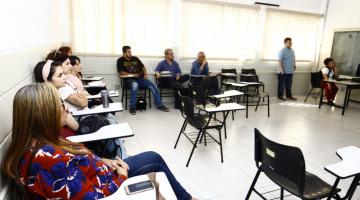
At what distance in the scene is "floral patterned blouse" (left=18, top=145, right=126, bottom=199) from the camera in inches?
40.1

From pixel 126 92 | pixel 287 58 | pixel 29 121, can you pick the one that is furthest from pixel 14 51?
pixel 287 58

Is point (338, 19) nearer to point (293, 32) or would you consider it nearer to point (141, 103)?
point (293, 32)

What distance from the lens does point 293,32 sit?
6.95m

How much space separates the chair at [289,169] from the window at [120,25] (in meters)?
4.21

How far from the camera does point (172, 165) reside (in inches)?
106

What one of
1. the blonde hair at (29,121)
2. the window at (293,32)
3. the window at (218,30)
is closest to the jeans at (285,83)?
the window at (293,32)

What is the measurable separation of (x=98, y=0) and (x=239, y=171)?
428cm

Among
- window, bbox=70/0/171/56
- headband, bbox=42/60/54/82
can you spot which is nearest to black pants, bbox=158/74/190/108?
window, bbox=70/0/171/56

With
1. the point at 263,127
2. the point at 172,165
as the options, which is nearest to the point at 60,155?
the point at 172,165

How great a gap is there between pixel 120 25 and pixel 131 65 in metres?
0.89

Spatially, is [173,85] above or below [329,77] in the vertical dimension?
below

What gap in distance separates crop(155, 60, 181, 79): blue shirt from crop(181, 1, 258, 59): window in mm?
526

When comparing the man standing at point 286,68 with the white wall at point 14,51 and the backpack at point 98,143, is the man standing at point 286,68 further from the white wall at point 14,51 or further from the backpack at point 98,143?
the white wall at point 14,51

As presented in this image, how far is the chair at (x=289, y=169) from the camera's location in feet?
4.67
